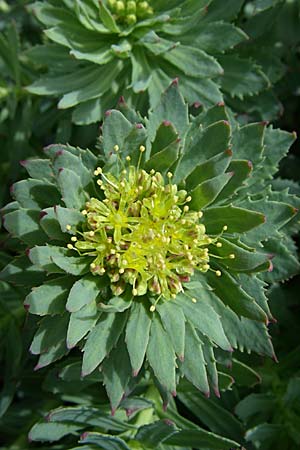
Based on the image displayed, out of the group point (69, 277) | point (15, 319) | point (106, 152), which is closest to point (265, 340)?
point (69, 277)

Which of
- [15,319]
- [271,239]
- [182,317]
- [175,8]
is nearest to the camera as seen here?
[182,317]

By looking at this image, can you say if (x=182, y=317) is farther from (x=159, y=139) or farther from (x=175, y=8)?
(x=175, y=8)

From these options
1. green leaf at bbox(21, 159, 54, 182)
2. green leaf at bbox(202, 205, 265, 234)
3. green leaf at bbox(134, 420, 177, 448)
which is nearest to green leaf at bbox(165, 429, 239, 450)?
green leaf at bbox(134, 420, 177, 448)

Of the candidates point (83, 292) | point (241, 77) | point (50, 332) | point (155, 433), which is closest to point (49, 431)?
point (155, 433)

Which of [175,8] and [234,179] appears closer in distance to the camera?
[234,179]

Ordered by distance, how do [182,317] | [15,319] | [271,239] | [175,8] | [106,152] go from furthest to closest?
[15,319] → [175,8] → [271,239] → [106,152] → [182,317]

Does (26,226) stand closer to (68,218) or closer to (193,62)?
(68,218)

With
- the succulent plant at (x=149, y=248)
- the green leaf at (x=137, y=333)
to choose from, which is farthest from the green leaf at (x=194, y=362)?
the green leaf at (x=137, y=333)
